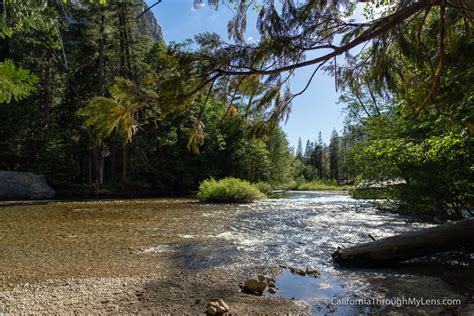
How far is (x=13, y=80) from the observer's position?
921mm

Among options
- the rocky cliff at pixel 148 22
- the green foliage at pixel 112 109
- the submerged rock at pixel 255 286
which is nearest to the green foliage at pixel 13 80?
the rocky cliff at pixel 148 22

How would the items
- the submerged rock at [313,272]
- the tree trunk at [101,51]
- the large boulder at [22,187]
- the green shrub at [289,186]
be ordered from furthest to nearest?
1. the green shrub at [289,186]
2. the tree trunk at [101,51]
3. the large boulder at [22,187]
4. the submerged rock at [313,272]

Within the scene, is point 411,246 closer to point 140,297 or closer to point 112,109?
point 140,297

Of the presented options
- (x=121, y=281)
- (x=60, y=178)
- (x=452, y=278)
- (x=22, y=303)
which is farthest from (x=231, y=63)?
(x=60, y=178)

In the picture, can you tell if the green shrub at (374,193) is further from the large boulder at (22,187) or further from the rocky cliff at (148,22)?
the large boulder at (22,187)

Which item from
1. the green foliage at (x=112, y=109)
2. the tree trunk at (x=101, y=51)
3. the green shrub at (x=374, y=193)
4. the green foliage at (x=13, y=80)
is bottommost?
the green shrub at (x=374, y=193)

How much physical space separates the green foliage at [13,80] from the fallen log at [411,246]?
4.76 meters

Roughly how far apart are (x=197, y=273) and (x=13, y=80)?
154 inches

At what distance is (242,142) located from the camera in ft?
93.3

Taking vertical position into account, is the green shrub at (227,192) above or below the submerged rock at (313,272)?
above

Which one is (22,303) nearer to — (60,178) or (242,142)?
(60,178)

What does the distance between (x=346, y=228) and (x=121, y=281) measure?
5898mm

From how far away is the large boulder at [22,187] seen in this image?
1752 centimetres

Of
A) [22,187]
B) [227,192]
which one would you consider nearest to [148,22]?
[22,187]
